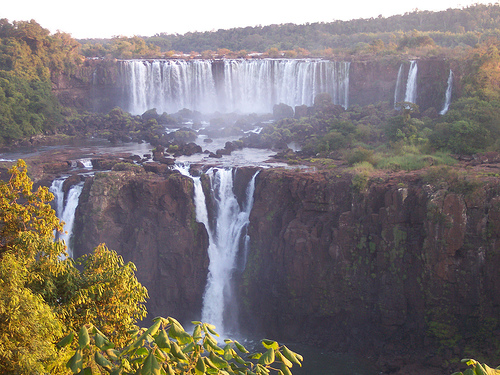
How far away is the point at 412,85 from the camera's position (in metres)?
39.9

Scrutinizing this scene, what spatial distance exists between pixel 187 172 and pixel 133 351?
2192cm

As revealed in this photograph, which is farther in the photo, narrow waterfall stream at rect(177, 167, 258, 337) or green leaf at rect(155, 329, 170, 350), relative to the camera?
narrow waterfall stream at rect(177, 167, 258, 337)

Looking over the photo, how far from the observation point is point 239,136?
4044cm

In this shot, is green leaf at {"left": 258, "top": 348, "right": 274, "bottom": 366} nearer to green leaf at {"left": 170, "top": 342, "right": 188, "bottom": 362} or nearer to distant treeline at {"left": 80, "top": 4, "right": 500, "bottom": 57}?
green leaf at {"left": 170, "top": 342, "right": 188, "bottom": 362}

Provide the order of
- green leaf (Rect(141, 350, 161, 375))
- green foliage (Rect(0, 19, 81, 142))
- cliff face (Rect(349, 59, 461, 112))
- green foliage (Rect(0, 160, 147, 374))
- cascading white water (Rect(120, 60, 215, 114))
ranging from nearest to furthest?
green leaf (Rect(141, 350, 161, 375))
green foliage (Rect(0, 160, 147, 374))
cliff face (Rect(349, 59, 461, 112))
green foliage (Rect(0, 19, 81, 142))
cascading white water (Rect(120, 60, 215, 114))

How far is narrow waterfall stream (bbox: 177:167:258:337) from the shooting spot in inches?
961

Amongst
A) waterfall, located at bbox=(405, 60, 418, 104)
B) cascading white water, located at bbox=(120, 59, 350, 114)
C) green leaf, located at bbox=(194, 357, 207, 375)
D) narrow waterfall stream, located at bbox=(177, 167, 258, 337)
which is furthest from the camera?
cascading white water, located at bbox=(120, 59, 350, 114)

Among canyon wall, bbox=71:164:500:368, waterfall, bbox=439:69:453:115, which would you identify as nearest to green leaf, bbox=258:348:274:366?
canyon wall, bbox=71:164:500:368

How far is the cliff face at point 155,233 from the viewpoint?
24.1 meters

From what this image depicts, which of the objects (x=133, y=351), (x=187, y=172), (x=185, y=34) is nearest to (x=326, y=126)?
(x=187, y=172)

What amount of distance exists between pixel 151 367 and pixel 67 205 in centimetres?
2147

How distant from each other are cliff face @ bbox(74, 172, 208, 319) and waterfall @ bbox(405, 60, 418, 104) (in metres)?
22.5

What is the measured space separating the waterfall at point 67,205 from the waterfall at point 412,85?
26.4m

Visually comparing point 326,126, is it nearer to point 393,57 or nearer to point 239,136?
point 239,136
